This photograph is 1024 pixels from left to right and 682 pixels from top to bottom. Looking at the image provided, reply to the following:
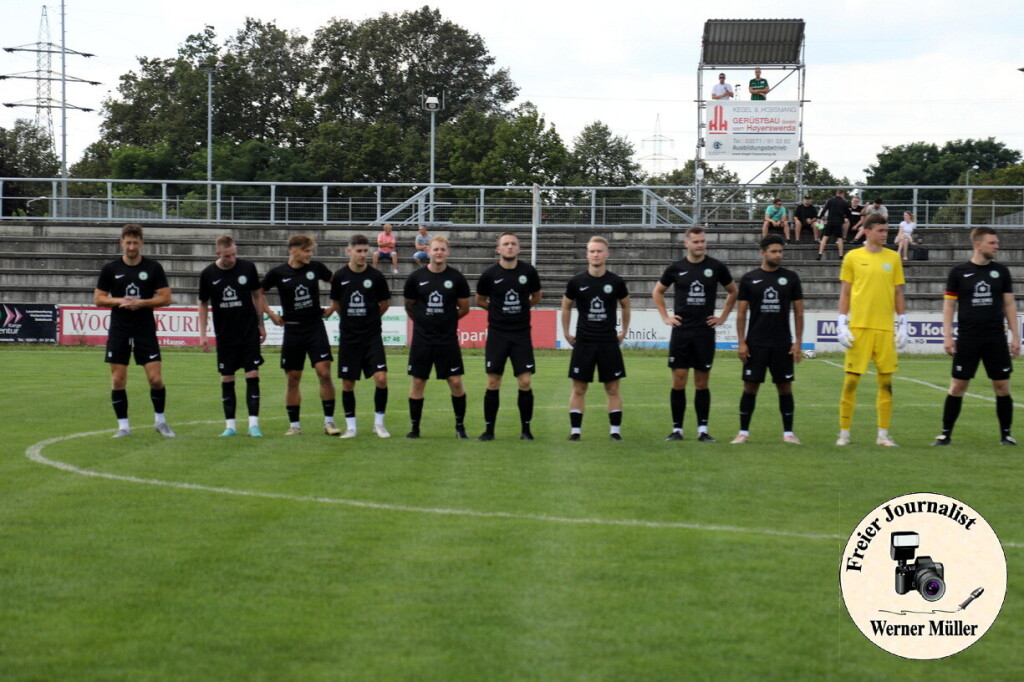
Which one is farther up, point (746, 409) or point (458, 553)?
point (746, 409)

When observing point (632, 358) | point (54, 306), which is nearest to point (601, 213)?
point (632, 358)

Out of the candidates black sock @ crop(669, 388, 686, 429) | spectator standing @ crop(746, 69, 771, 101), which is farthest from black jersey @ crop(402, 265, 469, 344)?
spectator standing @ crop(746, 69, 771, 101)

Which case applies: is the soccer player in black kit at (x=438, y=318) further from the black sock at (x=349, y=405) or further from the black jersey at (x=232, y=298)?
the black jersey at (x=232, y=298)

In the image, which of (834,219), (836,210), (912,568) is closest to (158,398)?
(912,568)

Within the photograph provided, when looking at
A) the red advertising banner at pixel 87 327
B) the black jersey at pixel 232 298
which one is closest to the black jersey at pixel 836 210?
the red advertising banner at pixel 87 327

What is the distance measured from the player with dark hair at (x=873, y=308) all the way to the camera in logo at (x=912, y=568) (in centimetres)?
763

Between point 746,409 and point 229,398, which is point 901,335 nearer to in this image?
point 746,409

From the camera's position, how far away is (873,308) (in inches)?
469

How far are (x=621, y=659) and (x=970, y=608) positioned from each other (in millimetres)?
1463

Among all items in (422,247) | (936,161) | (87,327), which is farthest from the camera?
(936,161)

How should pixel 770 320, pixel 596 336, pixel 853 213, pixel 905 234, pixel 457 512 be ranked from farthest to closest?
pixel 853 213 < pixel 905 234 < pixel 596 336 < pixel 770 320 < pixel 457 512

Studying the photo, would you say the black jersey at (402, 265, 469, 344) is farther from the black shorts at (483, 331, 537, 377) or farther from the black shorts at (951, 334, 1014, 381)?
the black shorts at (951, 334, 1014, 381)

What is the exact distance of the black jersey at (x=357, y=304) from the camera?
41.9 ft

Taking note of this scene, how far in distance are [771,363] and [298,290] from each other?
17.1ft
